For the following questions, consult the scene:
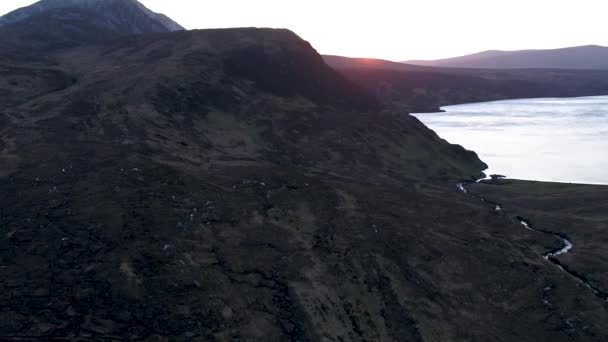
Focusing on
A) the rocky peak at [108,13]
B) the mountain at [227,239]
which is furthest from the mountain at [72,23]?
the mountain at [227,239]

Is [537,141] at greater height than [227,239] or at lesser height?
lesser

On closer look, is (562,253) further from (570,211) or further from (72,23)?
(72,23)

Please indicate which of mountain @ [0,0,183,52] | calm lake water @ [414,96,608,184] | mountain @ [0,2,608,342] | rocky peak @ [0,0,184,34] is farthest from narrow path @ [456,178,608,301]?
rocky peak @ [0,0,184,34]

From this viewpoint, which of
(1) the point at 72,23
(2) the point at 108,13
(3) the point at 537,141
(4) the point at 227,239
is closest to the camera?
(4) the point at 227,239

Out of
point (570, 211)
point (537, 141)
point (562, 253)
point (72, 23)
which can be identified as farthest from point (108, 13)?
point (562, 253)

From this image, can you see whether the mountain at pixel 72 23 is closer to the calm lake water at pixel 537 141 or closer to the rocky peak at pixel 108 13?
the rocky peak at pixel 108 13

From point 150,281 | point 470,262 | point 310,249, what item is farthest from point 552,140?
point 150,281

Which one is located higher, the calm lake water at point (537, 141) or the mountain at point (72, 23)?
the mountain at point (72, 23)
